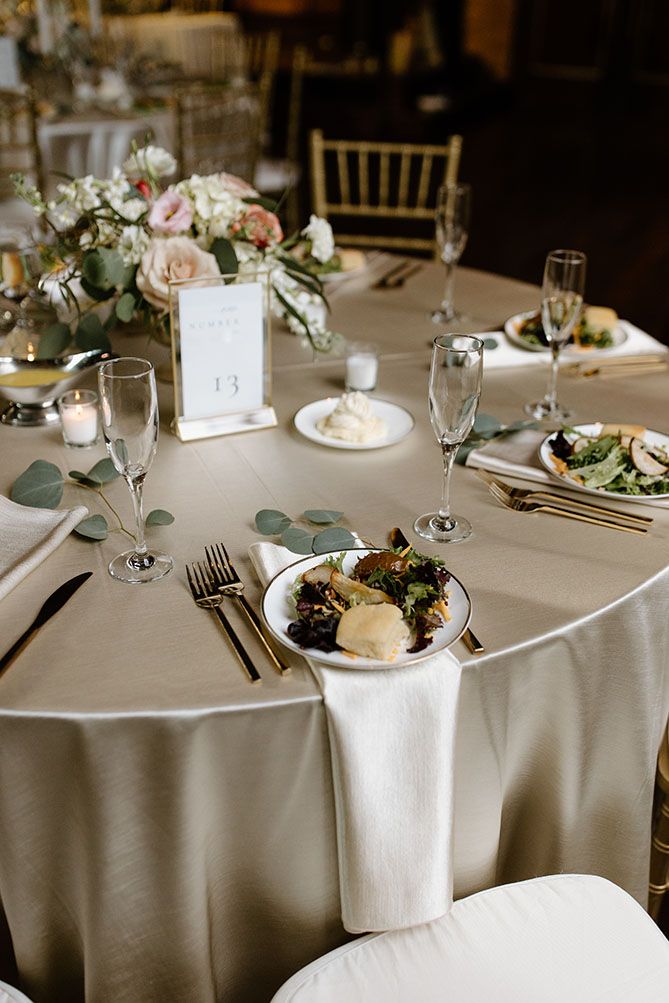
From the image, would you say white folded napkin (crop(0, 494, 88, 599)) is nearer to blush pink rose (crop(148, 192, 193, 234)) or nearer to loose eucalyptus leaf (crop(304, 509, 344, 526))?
loose eucalyptus leaf (crop(304, 509, 344, 526))

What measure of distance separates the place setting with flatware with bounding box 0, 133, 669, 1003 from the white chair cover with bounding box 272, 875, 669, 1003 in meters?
0.04

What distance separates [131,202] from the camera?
170 cm

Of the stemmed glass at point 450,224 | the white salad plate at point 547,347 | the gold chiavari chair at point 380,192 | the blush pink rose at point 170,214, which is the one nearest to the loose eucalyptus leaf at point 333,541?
the blush pink rose at point 170,214

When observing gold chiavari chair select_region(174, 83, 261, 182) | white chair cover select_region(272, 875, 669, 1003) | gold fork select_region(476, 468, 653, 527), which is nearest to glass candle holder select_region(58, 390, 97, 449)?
gold fork select_region(476, 468, 653, 527)

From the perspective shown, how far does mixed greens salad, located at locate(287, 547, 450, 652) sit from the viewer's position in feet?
3.57

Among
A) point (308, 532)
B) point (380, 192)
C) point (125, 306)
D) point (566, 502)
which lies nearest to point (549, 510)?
point (566, 502)

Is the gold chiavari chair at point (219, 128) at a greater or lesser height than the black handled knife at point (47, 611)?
greater

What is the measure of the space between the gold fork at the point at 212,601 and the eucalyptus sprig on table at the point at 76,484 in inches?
5.8

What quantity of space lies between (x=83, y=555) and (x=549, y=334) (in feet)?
3.11

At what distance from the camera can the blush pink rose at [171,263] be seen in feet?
5.32

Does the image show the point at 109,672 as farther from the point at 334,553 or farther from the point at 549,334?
the point at 549,334

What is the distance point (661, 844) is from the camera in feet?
4.97

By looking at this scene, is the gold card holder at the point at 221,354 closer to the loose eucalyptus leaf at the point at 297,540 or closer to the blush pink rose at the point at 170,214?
the blush pink rose at the point at 170,214

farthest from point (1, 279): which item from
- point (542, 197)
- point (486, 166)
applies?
point (486, 166)
